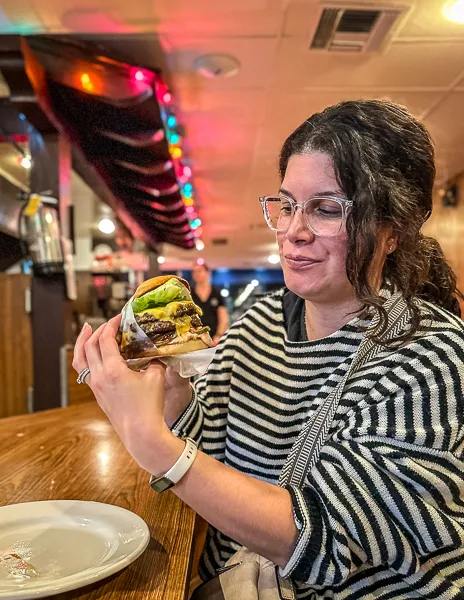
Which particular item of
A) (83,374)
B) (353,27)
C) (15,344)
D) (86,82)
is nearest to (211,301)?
(15,344)

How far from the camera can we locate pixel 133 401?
834 millimetres

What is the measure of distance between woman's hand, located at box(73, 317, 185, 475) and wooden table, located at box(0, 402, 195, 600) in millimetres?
151

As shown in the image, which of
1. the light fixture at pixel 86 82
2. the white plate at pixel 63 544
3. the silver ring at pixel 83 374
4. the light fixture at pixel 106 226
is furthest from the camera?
the light fixture at pixel 106 226

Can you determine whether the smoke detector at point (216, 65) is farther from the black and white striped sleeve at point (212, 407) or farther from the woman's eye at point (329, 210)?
the woman's eye at point (329, 210)

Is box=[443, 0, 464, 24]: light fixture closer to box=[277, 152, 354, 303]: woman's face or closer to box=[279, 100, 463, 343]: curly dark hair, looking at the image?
box=[279, 100, 463, 343]: curly dark hair

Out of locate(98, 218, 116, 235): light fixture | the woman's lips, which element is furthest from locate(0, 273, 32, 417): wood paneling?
locate(98, 218, 116, 235): light fixture

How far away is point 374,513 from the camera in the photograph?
83 centimetres

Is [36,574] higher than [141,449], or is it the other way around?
[141,449]

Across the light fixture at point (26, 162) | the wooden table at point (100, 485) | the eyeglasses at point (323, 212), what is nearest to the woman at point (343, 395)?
the eyeglasses at point (323, 212)

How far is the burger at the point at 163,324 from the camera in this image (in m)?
0.95

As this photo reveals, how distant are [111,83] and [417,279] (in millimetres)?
2614

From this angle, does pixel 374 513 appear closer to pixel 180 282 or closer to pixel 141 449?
pixel 141 449

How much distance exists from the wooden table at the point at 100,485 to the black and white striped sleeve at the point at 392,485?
0.20m

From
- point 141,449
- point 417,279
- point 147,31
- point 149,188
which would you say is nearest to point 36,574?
point 141,449
